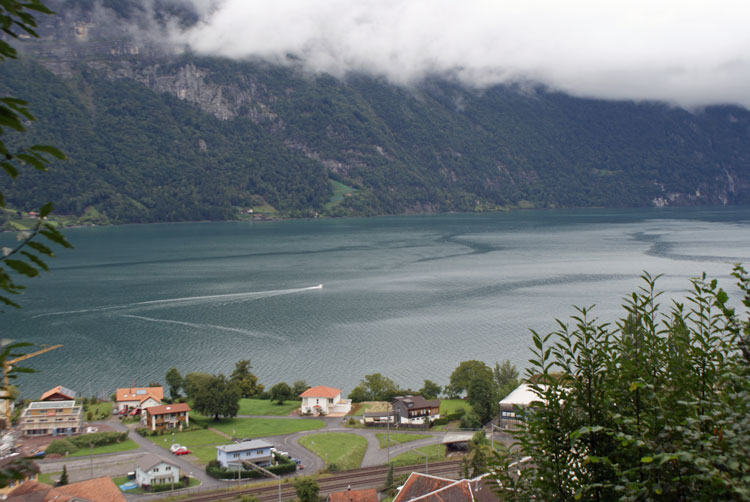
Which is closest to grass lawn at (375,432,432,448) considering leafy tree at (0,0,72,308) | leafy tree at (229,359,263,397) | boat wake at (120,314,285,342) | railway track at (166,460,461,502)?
railway track at (166,460,461,502)

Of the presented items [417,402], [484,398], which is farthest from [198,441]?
[484,398]

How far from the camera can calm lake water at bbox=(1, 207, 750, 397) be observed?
48531mm

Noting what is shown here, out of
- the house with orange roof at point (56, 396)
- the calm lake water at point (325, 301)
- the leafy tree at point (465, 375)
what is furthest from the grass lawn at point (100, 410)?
the leafy tree at point (465, 375)

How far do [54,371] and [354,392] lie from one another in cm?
2302

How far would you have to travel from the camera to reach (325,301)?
67.5 m

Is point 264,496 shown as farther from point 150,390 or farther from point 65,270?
point 65,270

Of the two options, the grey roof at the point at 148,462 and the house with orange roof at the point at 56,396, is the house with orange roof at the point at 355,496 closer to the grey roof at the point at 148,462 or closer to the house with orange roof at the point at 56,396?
the grey roof at the point at 148,462

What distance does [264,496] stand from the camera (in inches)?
1059

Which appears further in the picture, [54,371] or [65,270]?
[65,270]

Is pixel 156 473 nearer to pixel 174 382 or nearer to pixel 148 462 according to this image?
pixel 148 462

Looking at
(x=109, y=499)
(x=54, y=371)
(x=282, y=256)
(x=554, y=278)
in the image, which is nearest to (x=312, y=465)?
(x=109, y=499)

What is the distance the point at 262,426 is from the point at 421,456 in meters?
11.0

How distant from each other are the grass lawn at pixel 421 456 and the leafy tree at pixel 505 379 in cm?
685

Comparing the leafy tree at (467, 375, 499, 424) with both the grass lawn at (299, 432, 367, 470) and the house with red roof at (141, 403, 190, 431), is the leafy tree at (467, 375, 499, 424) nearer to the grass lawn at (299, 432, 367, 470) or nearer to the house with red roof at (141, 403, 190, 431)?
the grass lawn at (299, 432, 367, 470)
